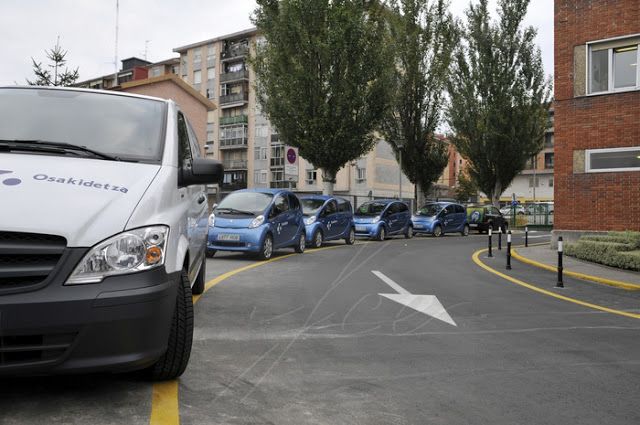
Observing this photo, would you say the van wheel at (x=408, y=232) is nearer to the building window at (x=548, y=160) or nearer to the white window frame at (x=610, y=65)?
the white window frame at (x=610, y=65)

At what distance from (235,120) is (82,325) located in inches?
2468

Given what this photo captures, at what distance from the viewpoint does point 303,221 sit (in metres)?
15.3

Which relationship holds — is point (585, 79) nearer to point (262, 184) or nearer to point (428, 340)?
point (428, 340)

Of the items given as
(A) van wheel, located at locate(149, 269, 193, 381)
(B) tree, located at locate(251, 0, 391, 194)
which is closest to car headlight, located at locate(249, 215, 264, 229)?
(A) van wheel, located at locate(149, 269, 193, 381)

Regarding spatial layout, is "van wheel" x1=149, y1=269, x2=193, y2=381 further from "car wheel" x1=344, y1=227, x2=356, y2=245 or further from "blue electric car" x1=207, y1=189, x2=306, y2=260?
"car wheel" x1=344, y1=227, x2=356, y2=245

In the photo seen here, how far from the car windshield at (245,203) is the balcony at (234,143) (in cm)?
5068

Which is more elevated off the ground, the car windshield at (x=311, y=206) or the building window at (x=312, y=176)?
the building window at (x=312, y=176)

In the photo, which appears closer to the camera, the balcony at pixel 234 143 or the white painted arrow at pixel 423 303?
the white painted arrow at pixel 423 303

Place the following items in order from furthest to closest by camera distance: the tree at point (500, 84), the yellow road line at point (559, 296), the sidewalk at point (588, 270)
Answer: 1. the tree at point (500, 84)
2. the sidewalk at point (588, 270)
3. the yellow road line at point (559, 296)

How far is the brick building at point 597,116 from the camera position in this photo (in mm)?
15438

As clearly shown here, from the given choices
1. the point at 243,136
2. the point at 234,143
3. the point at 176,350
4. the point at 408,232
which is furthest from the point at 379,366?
the point at 234,143

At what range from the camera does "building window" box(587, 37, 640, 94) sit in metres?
15.6

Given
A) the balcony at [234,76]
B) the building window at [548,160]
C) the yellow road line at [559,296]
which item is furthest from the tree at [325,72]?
the building window at [548,160]

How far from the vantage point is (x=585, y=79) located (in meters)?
16.3
